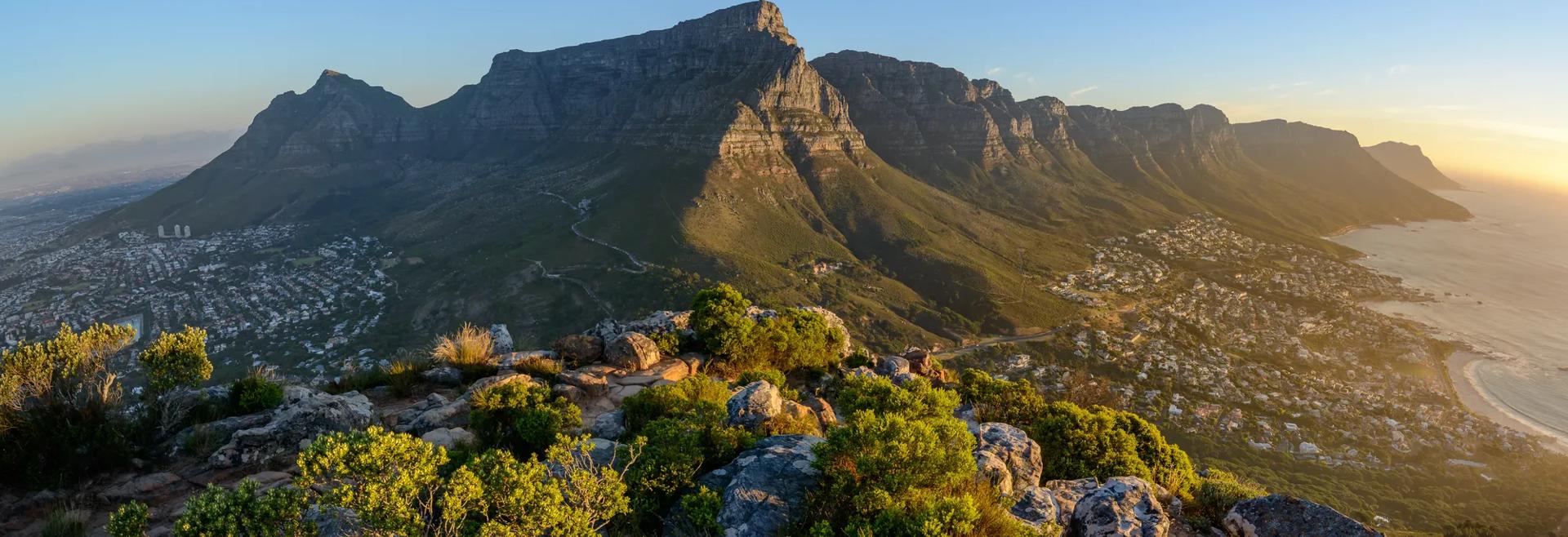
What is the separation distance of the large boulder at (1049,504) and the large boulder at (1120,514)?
19 cm

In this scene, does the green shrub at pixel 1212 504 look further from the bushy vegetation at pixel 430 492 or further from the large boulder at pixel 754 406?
the bushy vegetation at pixel 430 492

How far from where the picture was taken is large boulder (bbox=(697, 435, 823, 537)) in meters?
8.92

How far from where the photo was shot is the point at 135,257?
11000 centimetres

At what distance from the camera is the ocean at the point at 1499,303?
74562 mm

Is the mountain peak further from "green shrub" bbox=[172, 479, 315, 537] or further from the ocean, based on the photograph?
"green shrub" bbox=[172, 479, 315, 537]

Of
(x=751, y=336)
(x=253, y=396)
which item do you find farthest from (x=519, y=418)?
(x=751, y=336)

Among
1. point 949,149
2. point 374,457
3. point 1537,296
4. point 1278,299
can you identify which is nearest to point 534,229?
point 374,457

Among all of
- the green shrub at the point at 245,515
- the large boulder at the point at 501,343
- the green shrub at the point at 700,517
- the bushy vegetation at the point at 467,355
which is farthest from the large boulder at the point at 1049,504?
the large boulder at the point at 501,343

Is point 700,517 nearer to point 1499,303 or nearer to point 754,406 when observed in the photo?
point 754,406

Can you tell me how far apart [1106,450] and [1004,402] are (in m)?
4.29

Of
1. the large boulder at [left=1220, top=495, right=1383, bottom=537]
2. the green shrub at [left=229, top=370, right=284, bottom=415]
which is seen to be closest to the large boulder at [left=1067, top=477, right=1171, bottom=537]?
the large boulder at [left=1220, top=495, right=1383, bottom=537]

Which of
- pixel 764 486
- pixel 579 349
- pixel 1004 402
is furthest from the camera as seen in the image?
pixel 579 349

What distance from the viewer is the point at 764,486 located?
961cm

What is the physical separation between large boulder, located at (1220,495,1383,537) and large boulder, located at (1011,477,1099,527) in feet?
8.63
